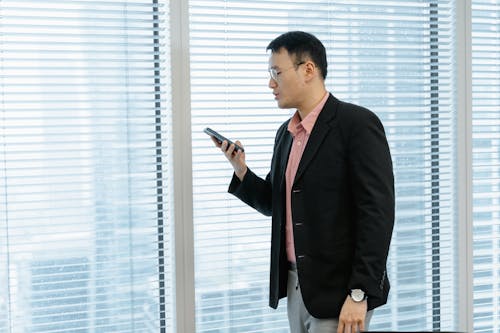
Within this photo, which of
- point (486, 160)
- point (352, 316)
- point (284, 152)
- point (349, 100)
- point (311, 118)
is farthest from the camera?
point (486, 160)

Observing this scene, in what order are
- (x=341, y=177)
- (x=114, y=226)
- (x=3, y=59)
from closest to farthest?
(x=341, y=177)
(x=3, y=59)
(x=114, y=226)

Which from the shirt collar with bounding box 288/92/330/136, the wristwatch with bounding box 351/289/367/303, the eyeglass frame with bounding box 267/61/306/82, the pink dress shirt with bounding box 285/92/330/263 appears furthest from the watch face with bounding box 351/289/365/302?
the eyeglass frame with bounding box 267/61/306/82

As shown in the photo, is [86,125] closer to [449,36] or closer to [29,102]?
[29,102]

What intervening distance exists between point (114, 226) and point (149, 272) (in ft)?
0.75

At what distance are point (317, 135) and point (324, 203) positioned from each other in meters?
0.22

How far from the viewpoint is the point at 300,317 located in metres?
2.09

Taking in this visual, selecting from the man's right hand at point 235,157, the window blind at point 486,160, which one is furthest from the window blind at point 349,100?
the man's right hand at point 235,157

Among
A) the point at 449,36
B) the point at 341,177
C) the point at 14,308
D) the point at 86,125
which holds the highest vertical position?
the point at 449,36

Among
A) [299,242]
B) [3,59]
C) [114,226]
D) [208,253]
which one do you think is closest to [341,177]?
[299,242]

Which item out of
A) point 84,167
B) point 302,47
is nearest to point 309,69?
point 302,47

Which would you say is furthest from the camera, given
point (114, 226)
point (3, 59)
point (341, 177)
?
point (114, 226)

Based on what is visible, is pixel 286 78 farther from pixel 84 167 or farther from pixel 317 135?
pixel 84 167

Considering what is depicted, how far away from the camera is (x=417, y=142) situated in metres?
2.76

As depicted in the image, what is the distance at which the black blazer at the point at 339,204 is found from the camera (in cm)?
191
